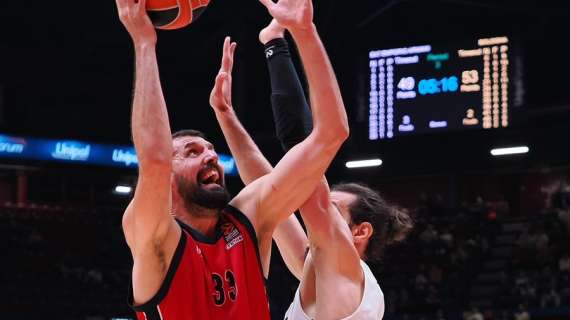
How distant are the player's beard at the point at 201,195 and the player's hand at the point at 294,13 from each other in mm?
571

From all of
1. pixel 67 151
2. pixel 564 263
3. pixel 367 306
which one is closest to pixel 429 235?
pixel 564 263

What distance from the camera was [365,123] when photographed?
12.5 metres

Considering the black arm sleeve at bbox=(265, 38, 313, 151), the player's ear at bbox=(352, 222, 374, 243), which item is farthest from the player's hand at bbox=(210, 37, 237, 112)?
the player's ear at bbox=(352, 222, 374, 243)

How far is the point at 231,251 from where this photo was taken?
10.3 ft

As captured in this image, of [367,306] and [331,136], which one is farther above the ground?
[331,136]

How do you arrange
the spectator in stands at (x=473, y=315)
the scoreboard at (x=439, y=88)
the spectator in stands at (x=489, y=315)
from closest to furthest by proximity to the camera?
the scoreboard at (x=439, y=88)
the spectator in stands at (x=473, y=315)
the spectator in stands at (x=489, y=315)

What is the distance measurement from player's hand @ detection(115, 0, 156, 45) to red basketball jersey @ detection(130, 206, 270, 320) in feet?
1.97

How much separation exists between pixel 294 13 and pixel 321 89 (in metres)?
0.26

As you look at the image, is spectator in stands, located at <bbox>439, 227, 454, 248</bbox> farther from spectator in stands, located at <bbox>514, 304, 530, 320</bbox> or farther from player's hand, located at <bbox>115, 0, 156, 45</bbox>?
player's hand, located at <bbox>115, 0, 156, 45</bbox>

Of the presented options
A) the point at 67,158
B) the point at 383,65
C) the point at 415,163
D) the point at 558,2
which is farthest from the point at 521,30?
the point at 67,158

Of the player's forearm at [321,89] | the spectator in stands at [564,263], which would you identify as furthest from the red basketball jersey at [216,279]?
the spectator in stands at [564,263]

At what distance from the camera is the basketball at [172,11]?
9.96ft

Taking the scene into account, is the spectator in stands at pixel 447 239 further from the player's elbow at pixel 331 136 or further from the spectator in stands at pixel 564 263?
the player's elbow at pixel 331 136

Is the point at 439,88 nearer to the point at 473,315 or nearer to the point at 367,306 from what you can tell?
the point at 473,315
